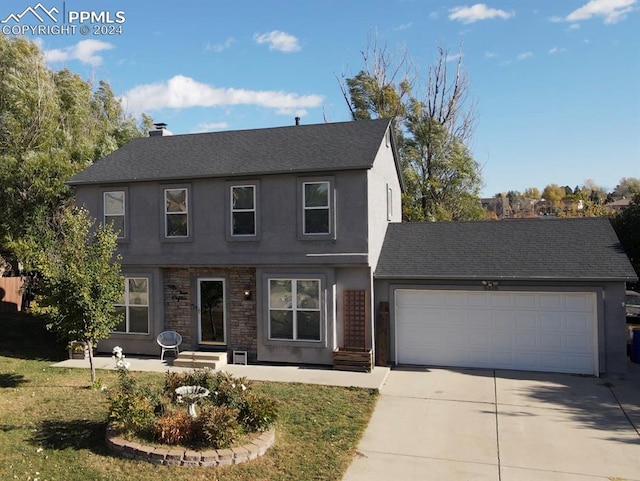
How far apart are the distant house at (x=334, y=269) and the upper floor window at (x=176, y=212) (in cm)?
4

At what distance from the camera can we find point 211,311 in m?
14.6

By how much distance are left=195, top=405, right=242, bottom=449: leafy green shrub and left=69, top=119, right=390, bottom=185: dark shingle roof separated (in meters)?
7.29

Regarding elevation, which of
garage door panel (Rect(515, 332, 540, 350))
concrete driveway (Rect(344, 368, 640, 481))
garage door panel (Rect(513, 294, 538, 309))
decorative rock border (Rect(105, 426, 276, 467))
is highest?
garage door panel (Rect(513, 294, 538, 309))

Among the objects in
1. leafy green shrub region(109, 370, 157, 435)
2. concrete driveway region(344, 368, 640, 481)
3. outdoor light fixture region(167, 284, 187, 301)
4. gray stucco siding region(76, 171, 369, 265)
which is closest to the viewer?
concrete driveway region(344, 368, 640, 481)

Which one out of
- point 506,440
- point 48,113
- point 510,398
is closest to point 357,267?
point 510,398

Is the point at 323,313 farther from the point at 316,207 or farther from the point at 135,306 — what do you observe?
the point at 135,306

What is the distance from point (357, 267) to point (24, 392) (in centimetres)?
838

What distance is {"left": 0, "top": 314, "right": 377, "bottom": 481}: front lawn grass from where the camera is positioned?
7.01 m

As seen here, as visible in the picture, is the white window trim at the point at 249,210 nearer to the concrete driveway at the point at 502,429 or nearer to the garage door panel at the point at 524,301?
the concrete driveway at the point at 502,429

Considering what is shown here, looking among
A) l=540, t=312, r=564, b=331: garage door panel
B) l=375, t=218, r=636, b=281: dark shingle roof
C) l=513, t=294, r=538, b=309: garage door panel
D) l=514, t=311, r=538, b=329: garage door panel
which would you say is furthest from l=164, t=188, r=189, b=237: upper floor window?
l=540, t=312, r=564, b=331: garage door panel

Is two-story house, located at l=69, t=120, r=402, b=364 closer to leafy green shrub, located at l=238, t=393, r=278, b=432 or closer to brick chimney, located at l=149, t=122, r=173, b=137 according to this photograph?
brick chimney, located at l=149, t=122, r=173, b=137

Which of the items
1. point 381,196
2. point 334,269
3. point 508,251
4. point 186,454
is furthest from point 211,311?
point 508,251

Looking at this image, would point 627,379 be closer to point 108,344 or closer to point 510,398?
point 510,398

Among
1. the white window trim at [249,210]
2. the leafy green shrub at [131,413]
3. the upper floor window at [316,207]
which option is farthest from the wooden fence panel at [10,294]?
the leafy green shrub at [131,413]
